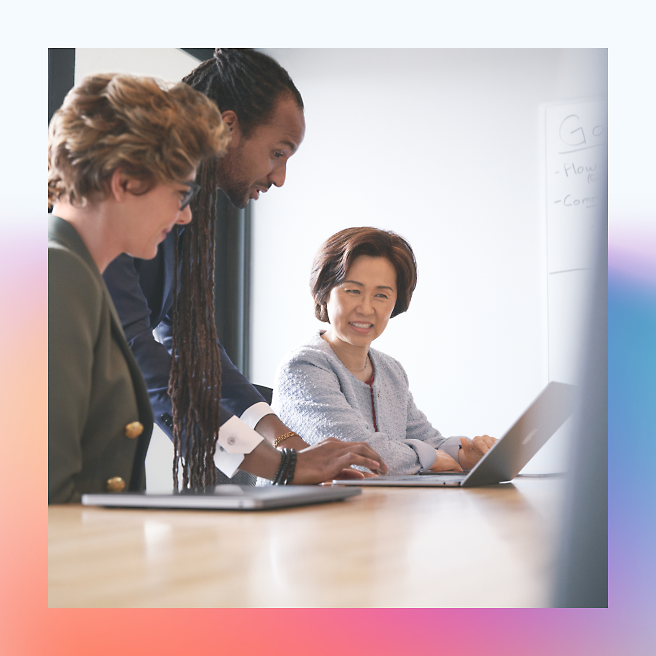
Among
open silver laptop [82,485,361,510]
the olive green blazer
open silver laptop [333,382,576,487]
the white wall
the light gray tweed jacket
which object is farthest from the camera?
A: the white wall

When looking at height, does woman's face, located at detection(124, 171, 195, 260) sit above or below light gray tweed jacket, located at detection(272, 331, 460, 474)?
above

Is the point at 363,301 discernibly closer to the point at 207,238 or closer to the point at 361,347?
the point at 361,347

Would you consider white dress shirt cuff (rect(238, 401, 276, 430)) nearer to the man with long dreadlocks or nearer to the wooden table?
the man with long dreadlocks

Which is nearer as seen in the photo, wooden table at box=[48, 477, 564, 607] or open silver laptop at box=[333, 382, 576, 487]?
wooden table at box=[48, 477, 564, 607]

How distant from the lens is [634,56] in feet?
3.36

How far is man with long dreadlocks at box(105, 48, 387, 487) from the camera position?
106 cm

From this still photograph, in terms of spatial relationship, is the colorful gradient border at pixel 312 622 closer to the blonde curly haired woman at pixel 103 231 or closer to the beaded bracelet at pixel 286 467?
the blonde curly haired woman at pixel 103 231

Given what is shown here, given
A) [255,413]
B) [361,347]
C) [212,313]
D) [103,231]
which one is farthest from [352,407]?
[103,231]

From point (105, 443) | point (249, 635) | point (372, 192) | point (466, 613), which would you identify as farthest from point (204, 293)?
point (372, 192)

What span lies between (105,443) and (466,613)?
0.47 metres

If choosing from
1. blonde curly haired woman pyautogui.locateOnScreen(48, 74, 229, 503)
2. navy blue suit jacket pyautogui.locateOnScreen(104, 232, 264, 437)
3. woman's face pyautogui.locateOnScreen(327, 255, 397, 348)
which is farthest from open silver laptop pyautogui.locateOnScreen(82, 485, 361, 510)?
woman's face pyautogui.locateOnScreen(327, 255, 397, 348)

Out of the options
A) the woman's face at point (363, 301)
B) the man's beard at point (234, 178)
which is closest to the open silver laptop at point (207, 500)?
the man's beard at point (234, 178)

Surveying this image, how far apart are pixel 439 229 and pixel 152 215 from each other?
1.40 m

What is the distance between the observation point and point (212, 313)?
Result: 1.23 metres
